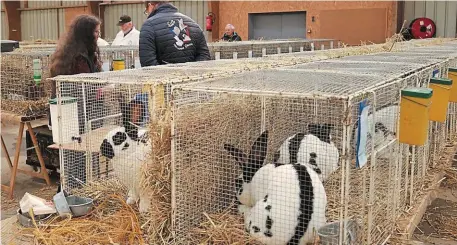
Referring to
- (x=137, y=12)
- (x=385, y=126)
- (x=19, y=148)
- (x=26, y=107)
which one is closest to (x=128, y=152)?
(x=385, y=126)

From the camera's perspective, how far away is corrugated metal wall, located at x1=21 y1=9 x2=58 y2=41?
55.7 feet

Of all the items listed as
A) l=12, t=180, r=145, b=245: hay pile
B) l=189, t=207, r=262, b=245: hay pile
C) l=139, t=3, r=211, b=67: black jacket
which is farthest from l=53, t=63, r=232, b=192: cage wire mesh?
l=139, t=3, r=211, b=67: black jacket

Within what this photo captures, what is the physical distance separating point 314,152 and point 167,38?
5.39 feet

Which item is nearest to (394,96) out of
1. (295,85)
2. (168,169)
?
(295,85)

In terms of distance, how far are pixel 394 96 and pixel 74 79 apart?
170 cm

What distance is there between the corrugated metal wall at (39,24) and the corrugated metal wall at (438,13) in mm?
10912

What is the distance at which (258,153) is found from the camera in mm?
2582

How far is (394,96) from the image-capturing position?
2.86 m

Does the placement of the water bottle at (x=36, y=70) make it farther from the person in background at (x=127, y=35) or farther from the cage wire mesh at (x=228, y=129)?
the cage wire mesh at (x=228, y=129)

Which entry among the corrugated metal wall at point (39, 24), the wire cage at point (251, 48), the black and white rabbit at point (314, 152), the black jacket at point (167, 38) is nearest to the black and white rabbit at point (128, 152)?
the black and white rabbit at point (314, 152)

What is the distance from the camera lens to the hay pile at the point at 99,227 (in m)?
2.48

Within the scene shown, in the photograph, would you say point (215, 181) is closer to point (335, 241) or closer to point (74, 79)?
point (335, 241)

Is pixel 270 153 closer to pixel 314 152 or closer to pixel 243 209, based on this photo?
pixel 314 152

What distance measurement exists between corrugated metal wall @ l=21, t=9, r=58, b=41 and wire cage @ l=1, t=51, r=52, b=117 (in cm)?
1204
